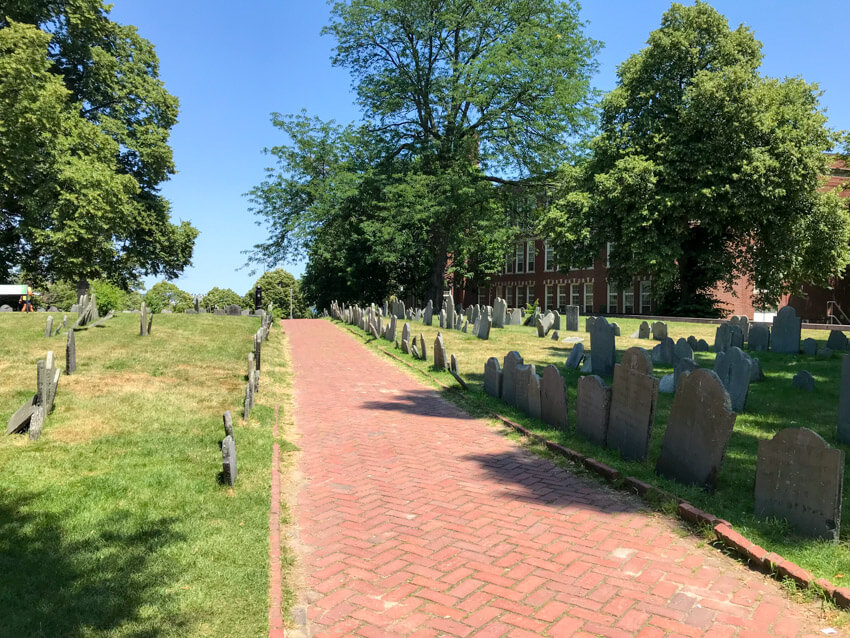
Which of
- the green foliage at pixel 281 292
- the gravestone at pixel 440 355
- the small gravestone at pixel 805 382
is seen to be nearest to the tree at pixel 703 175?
the gravestone at pixel 440 355

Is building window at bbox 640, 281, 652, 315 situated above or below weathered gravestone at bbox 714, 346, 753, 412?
above

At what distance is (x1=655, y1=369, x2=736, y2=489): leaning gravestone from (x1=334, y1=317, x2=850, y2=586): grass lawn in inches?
6.8

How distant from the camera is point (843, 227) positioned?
2836cm

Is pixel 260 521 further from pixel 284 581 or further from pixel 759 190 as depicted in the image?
pixel 759 190

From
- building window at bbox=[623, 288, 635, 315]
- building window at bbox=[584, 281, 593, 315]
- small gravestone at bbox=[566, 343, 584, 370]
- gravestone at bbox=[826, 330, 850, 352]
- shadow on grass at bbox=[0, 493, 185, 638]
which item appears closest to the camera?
shadow on grass at bbox=[0, 493, 185, 638]

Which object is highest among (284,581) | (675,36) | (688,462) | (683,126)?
(675,36)

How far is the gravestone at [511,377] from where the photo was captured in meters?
9.84

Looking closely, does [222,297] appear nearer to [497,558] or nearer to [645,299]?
[645,299]

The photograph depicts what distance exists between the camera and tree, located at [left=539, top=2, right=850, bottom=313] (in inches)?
1041

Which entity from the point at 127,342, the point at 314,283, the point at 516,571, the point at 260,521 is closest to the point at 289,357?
the point at 127,342

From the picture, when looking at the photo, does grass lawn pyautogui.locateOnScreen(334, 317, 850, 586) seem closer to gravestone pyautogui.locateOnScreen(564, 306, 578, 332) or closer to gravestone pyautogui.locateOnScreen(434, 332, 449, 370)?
gravestone pyautogui.locateOnScreen(434, 332, 449, 370)

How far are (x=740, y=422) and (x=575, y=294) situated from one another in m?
43.2

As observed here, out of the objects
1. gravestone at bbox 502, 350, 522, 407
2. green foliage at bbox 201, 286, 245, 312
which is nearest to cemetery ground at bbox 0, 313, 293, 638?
gravestone at bbox 502, 350, 522, 407

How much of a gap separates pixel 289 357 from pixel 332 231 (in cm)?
2362
